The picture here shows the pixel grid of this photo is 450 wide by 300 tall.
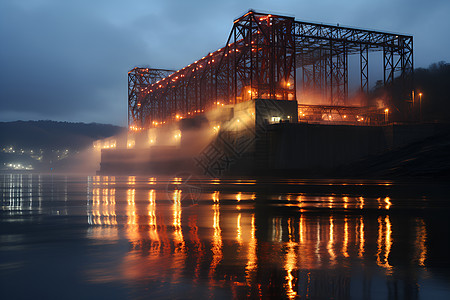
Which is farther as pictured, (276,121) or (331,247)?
(276,121)

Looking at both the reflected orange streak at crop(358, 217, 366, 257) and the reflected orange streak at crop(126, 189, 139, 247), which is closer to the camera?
the reflected orange streak at crop(358, 217, 366, 257)

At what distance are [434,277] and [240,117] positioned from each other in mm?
58348

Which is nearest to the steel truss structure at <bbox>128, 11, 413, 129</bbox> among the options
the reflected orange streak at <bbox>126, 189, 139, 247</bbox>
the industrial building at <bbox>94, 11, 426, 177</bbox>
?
the industrial building at <bbox>94, 11, 426, 177</bbox>

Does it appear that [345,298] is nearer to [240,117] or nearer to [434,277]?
[434,277]

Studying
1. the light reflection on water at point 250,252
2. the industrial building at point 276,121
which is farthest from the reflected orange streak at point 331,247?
the industrial building at point 276,121

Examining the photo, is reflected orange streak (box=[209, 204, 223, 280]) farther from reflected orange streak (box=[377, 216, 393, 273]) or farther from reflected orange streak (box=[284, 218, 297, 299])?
reflected orange streak (box=[377, 216, 393, 273])

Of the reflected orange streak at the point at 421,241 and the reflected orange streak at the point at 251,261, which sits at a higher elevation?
the reflected orange streak at the point at 251,261

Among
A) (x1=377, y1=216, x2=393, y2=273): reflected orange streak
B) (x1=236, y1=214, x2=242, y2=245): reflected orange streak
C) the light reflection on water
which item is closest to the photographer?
the light reflection on water

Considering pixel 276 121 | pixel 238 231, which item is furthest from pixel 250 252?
pixel 276 121

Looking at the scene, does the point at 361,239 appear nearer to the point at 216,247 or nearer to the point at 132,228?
the point at 216,247

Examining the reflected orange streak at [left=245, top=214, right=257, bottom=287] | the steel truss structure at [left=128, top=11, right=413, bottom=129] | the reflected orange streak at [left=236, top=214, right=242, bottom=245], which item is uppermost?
the steel truss structure at [left=128, top=11, right=413, bottom=129]

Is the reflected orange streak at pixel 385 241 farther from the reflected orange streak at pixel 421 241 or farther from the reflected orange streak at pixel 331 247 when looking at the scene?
the reflected orange streak at pixel 331 247

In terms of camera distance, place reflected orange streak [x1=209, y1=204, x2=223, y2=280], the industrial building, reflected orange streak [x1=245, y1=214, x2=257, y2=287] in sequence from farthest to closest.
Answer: the industrial building
reflected orange streak [x1=209, y1=204, x2=223, y2=280]
reflected orange streak [x1=245, y1=214, x2=257, y2=287]

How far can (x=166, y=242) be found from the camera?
28.2 feet
